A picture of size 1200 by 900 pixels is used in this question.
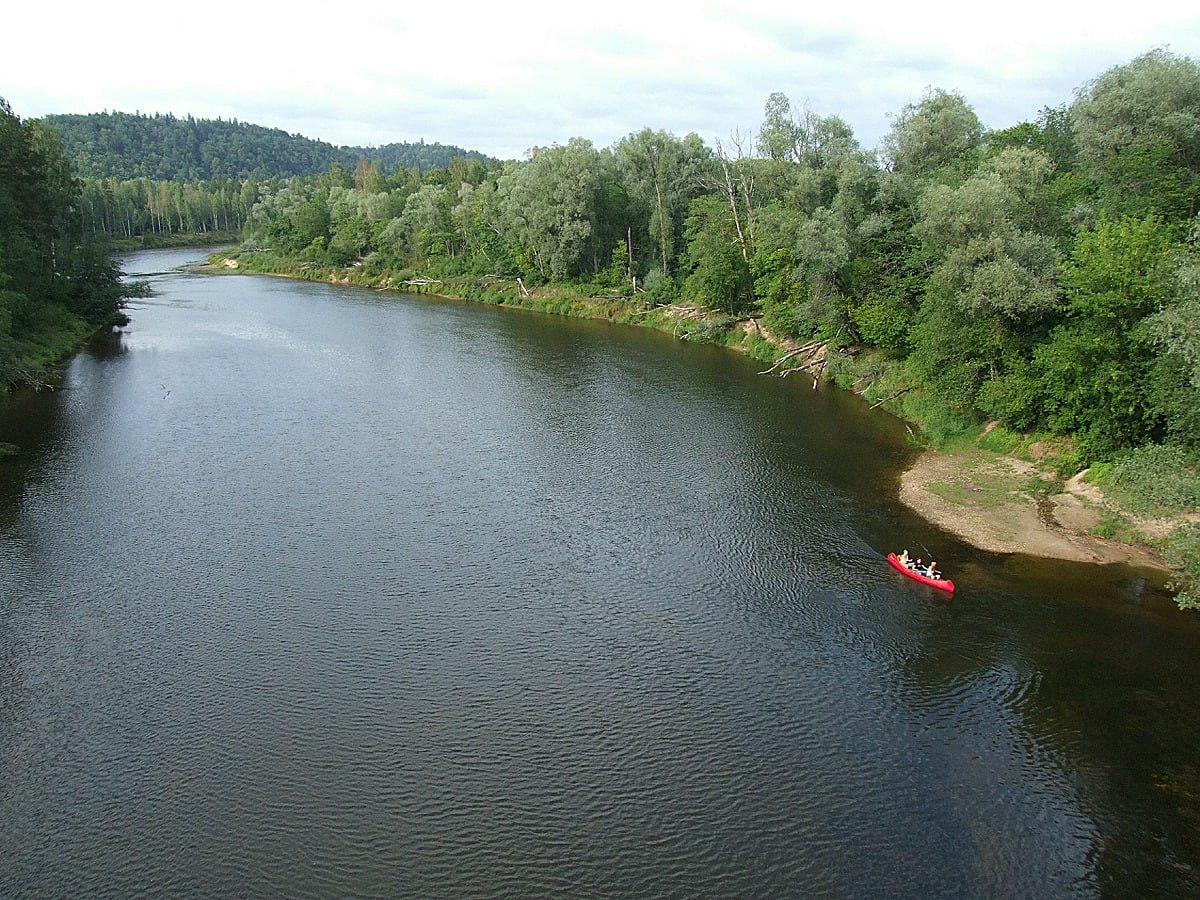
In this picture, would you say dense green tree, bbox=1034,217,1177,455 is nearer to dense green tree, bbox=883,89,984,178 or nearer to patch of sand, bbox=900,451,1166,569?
patch of sand, bbox=900,451,1166,569

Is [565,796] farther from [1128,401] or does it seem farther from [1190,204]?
[1190,204]

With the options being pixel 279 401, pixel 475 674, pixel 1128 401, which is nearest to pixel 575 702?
pixel 475 674

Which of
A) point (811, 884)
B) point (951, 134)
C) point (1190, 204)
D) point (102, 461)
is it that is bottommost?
point (811, 884)

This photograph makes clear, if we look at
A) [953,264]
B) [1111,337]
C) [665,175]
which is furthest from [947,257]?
[665,175]

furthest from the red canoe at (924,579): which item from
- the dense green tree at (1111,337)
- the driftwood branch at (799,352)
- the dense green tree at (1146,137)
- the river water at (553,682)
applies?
the driftwood branch at (799,352)

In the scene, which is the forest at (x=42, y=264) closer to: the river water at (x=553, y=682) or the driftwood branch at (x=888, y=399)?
the river water at (x=553, y=682)
